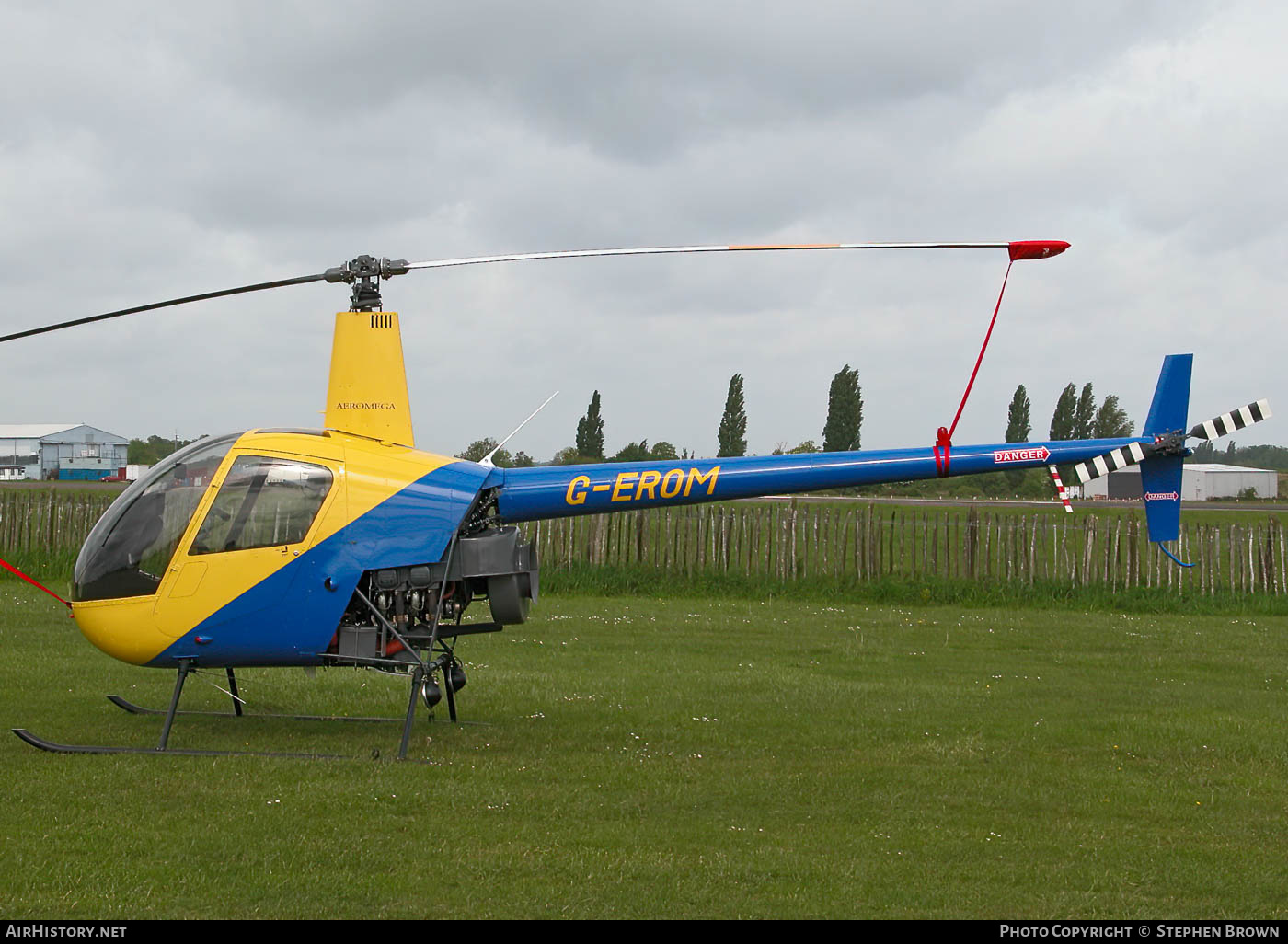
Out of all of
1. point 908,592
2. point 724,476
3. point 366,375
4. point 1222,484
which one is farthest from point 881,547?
point 1222,484

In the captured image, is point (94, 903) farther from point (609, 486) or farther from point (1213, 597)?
point (1213, 597)

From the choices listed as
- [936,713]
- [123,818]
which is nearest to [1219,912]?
[936,713]

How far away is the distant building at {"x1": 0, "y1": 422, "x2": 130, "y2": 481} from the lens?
70.2 meters

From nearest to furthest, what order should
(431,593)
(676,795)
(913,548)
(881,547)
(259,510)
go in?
(676,795), (259,510), (431,593), (913,548), (881,547)

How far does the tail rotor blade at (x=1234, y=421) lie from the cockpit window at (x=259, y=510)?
6710mm

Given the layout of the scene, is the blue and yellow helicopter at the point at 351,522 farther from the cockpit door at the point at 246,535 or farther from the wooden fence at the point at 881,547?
the wooden fence at the point at 881,547

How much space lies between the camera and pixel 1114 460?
931 centimetres

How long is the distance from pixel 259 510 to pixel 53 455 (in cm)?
7067

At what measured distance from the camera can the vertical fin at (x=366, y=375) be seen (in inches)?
365

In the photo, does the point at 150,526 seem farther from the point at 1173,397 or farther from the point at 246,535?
the point at 1173,397

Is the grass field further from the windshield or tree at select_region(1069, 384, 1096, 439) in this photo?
tree at select_region(1069, 384, 1096, 439)

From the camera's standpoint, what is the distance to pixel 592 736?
30.7 feet

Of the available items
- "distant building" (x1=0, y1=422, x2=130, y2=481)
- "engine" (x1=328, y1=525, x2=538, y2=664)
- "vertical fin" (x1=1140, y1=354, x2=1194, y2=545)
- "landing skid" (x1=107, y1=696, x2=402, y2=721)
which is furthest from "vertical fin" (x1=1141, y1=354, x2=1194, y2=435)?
"distant building" (x1=0, y1=422, x2=130, y2=481)

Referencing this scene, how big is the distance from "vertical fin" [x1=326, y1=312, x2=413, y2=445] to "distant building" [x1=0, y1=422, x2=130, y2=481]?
65.4 metres
